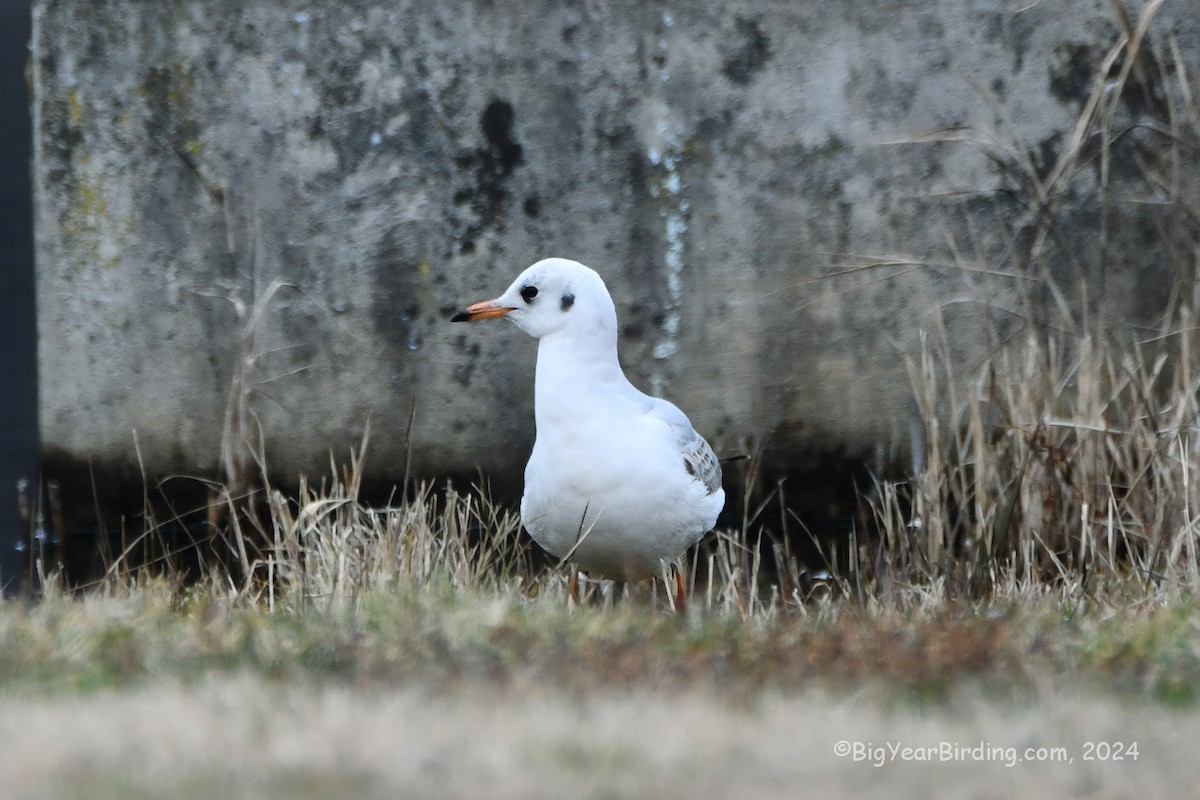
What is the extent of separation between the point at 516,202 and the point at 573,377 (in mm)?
1659

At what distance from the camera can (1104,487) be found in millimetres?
4879

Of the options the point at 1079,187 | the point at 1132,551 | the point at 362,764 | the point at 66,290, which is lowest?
the point at 1132,551

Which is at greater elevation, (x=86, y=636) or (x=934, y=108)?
(x=934, y=108)

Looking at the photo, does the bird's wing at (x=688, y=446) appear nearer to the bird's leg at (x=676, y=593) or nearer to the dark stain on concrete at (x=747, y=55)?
the bird's leg at (x=676, y=593)

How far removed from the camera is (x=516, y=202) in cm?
585

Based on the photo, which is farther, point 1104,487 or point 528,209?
point 528,209

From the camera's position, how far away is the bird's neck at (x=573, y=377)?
14.2 feet

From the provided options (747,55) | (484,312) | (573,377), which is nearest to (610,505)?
(573,377)

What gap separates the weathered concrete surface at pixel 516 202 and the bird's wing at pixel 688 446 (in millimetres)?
1187

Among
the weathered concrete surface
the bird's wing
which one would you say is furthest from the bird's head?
the weathered concrete surface

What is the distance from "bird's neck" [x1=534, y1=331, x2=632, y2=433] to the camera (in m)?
4.34

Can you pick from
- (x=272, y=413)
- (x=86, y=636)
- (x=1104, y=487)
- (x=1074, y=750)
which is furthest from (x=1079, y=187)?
(x=86, y=636)

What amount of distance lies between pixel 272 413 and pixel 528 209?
50.7 inches

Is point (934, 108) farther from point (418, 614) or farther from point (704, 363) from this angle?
point (418, 614)
